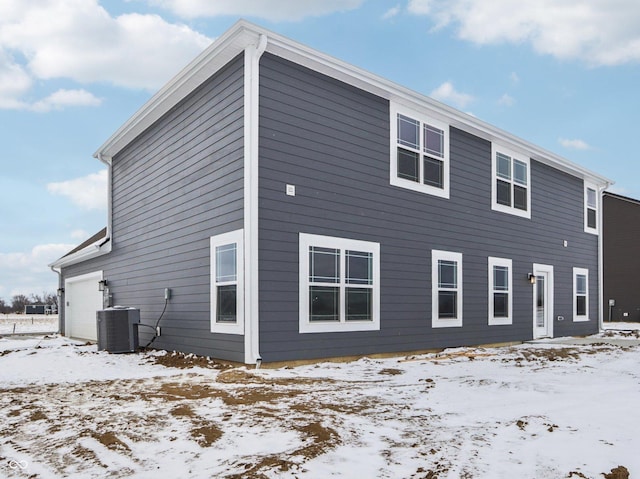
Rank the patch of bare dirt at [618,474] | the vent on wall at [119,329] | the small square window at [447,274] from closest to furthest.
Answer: the patch of bare dirt at [618,474], the vent on wall at [119,329], the small square window at [447,274]

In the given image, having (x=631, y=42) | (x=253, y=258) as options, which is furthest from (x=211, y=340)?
(x=631, y=42)

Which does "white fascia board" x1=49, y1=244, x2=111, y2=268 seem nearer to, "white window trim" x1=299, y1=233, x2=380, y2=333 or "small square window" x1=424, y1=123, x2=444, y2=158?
"white window trim" x1=299, y1=233, x2=380, y2=333

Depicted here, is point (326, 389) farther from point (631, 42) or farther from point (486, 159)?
point (631, 42)

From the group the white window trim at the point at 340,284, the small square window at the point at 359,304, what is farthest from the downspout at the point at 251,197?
the small square window at the point at 359,304

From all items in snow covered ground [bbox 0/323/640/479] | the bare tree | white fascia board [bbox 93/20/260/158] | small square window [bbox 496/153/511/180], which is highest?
white fascia board [bbox 93/20/260/158]

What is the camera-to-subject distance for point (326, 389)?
5852 mm

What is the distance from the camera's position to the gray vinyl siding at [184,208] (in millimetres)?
7910

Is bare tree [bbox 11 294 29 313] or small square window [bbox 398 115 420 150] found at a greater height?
small square window [bbox 398 115 420 150]

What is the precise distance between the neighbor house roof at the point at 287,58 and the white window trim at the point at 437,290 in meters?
2.79

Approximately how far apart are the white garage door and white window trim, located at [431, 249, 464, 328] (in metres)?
8.60

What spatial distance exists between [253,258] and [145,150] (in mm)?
5182

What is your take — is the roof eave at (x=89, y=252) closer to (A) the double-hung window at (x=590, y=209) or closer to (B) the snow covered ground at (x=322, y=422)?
(B) the snow covered ground at (x=322, y=422)

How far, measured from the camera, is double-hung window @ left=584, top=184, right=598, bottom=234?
15.5 metres

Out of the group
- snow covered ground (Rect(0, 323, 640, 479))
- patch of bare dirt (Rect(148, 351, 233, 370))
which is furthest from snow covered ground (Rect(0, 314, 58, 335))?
snow covered ground (Rect(0, 323, 640, 479))
